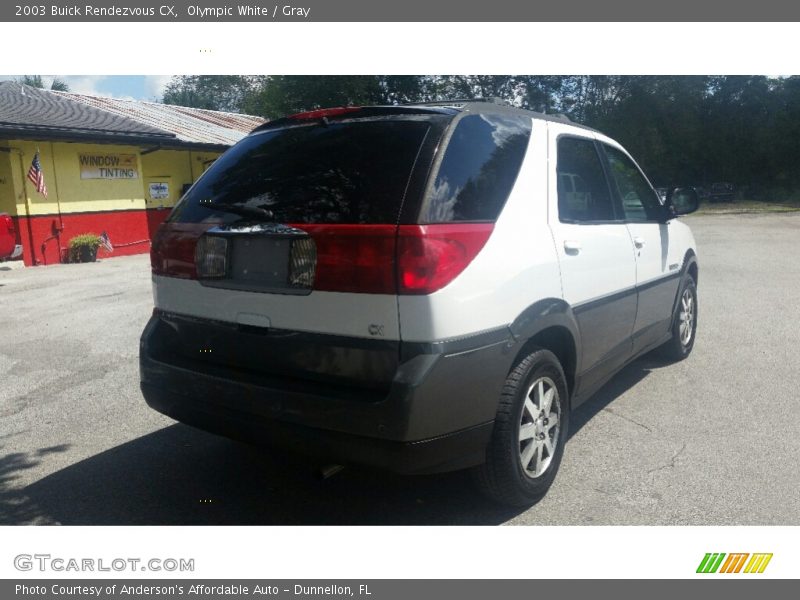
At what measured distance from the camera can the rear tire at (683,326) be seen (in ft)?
18.7

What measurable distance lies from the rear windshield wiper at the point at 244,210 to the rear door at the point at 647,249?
2.49 metres

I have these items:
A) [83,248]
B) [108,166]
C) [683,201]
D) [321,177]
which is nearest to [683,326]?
[683,201]

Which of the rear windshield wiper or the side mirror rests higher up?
the rear windshield wiper

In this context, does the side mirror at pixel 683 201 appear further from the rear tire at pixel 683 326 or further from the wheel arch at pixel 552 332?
the wheel arch at pixel 552 332

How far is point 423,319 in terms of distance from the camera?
266cm

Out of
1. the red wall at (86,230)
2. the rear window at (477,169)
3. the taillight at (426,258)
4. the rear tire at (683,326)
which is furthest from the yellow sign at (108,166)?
the taillight at (426,258)

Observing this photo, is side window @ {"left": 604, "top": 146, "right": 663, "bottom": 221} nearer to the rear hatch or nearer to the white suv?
the white suv

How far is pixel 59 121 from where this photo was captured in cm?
1648

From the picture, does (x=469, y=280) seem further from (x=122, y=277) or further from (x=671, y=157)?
(x=671, y=157)

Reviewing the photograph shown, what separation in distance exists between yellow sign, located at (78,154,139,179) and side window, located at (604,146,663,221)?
52.8ft

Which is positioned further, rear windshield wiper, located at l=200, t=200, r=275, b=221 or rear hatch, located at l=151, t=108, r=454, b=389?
rear windshield wiper, located at l=200, t=200, r=275, b=221

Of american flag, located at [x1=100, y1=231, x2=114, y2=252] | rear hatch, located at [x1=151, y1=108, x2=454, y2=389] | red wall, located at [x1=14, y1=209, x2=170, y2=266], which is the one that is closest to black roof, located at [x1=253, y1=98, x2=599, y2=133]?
rear hatch, located at [x1=151, y1=108, x2=454, y2=389]

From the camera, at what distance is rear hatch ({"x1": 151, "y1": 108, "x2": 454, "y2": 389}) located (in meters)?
2.72

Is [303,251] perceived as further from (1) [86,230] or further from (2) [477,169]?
(1) [86,230]
